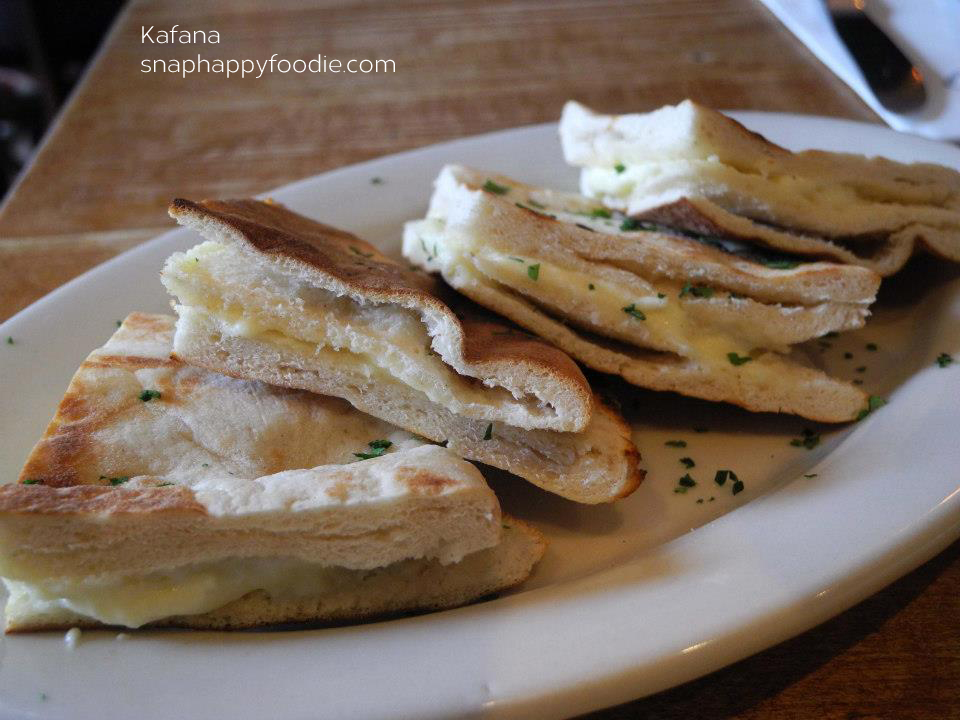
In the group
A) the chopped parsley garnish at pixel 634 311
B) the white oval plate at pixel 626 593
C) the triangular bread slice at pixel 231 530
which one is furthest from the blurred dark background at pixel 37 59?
the chopped parsley garnish at pixel 634 311

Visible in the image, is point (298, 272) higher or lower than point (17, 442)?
higher

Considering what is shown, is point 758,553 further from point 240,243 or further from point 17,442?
point 17,442

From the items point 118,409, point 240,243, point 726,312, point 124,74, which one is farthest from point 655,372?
point 124,74

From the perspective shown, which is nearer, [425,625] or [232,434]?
[425,625]

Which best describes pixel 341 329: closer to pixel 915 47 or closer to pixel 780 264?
pixel 780 264

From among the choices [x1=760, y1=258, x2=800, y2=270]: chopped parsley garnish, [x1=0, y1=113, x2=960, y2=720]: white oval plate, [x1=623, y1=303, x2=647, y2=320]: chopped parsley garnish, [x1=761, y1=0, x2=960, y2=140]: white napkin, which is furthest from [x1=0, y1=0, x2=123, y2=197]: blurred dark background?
[x1=760, y1=258, x2=800, y2=270]: chopped parsley garnish

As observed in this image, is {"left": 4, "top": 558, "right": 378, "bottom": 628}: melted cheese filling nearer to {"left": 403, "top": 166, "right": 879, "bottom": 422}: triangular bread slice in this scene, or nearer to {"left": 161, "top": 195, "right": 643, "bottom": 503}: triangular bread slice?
{"left": 161, "top": 195, "right": 643, "bottom": 503}: triangular bread slice

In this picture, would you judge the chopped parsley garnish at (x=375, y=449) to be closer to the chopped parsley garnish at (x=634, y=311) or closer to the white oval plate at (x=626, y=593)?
the white oval plate at (x=626, y=593)
